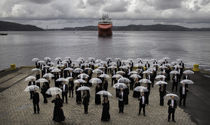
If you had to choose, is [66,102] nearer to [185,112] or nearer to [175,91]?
[185,112]

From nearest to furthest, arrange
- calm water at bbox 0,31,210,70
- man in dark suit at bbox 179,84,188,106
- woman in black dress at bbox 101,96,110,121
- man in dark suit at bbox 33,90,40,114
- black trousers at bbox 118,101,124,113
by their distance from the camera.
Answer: woman in black dress at bbox 101,96,110,121 < man in dark suit at bbox 33,90,40,114 < black trousers at bbox 118,101,124,113 < man in dark suit at bbox 179,84,188,106 < calm water at bbox 0,31,210,70

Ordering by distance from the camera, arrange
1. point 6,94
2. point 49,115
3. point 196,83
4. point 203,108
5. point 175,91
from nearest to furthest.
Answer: point 49,115, point 203,108, point 6,94, point 175,91, point 196,83

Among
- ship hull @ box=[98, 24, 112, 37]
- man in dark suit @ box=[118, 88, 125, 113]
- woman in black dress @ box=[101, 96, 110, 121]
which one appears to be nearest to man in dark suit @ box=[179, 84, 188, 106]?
man in dark suit @ box=[118, 88, 125, 113]

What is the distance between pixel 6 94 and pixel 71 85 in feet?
17.9

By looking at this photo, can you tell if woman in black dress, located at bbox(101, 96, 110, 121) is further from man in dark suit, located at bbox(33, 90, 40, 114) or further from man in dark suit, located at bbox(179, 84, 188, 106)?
man in dark suit, located at bbox(179, 84, 188, 106)

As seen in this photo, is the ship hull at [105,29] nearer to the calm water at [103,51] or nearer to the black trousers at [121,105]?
the calm water at [103,51]

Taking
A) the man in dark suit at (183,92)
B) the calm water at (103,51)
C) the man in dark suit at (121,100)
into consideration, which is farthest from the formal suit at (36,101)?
the calm water at (103,51)

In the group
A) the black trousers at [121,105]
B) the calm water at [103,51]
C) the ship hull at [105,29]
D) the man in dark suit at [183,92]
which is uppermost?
the ship hull at [105,29]

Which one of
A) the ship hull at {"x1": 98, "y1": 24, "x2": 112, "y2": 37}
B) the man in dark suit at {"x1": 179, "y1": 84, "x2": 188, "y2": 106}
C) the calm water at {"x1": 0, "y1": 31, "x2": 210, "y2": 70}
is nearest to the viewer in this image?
the man in dark suit at {"x1": 179, "y1": 84, "x2": 188, "y2": 106}

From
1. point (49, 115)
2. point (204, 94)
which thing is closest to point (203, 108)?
point (204, 94)

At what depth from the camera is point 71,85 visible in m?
14.4

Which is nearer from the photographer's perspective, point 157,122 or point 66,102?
point 157,122

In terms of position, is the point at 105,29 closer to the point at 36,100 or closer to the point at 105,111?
the point at 36,100

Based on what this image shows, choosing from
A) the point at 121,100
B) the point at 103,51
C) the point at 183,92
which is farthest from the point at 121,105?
the point at 103,51
